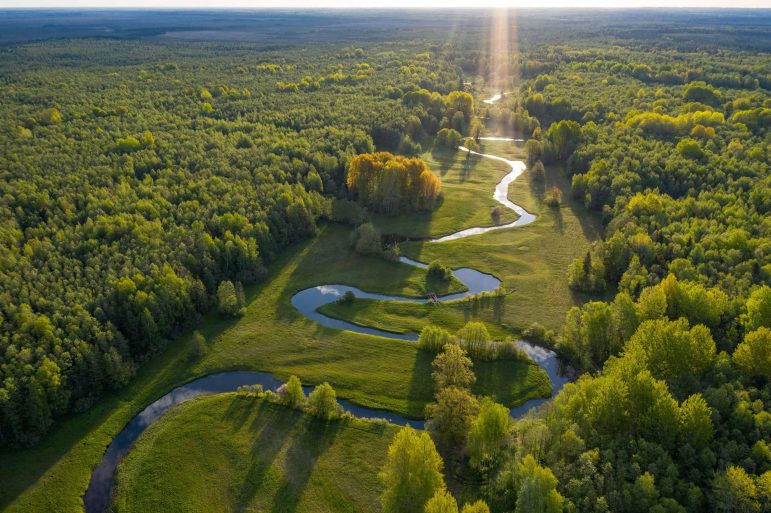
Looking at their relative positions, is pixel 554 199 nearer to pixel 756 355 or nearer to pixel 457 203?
pixel 457 203

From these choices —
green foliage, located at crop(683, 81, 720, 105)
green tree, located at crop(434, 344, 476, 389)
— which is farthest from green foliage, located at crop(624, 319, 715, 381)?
green foliage, located at crop(683, 81, 720, 105)

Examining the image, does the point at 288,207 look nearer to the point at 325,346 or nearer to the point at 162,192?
the point at 162,192

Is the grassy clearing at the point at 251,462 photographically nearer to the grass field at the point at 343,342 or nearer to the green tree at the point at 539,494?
the grass field at the point at 343,342

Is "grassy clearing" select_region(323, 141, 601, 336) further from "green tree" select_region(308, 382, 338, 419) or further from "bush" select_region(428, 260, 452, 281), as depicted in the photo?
"green tree" select_region(308, 382, 338, 419)

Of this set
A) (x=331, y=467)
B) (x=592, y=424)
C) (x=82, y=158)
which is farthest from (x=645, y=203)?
(x=82, y=158)

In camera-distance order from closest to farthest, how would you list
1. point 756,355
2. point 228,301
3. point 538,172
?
point 756,355, point 228,301, point 538,172

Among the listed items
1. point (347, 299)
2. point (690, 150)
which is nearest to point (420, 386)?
point (347, 299)
